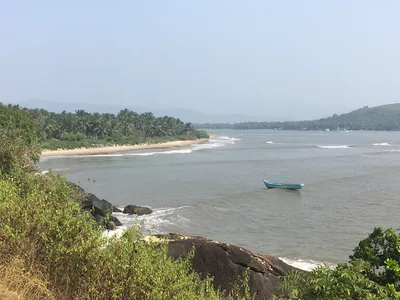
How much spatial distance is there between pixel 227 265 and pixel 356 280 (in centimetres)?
709

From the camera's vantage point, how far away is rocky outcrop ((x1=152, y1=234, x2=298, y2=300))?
11039 millimetres

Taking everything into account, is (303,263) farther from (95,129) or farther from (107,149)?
(95,129)

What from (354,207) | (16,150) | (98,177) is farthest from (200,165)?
(16,150)

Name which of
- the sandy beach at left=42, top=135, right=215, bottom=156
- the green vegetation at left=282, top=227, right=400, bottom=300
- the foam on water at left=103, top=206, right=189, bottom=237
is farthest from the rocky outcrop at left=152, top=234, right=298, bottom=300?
the sandy beach at left=42, top=135, right=215, bottom=156

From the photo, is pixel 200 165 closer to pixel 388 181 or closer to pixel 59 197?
pixel 388 181

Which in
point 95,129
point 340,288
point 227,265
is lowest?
point 227,265

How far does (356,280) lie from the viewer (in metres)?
4.67

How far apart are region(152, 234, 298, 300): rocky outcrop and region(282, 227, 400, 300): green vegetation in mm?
5486

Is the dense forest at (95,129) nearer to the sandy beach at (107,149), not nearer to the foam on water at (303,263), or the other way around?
the sandy beach at (107,149)

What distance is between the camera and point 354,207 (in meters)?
29.6

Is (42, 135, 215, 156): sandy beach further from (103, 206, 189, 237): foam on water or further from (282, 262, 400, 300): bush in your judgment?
(282, 262, 400, 300): bush

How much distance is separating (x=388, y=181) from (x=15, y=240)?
43.7 meters

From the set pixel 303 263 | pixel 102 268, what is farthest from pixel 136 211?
pixel 102 268

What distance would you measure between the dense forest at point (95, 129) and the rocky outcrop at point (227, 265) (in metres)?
67.9
